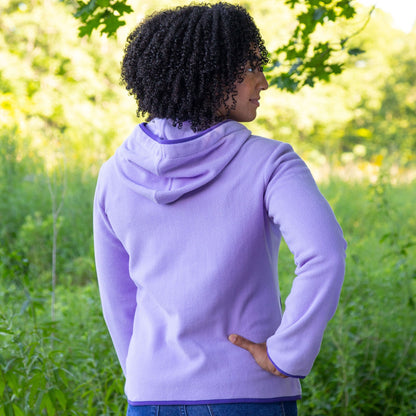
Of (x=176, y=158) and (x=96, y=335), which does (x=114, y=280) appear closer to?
(x=176, y=158)

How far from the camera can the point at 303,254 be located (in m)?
1.06

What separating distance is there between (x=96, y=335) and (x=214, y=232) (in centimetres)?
186

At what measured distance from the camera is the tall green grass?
2217mm

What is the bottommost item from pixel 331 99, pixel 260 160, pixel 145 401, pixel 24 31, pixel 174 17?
pixel 331 99

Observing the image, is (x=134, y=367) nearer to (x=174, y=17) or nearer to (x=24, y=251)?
(x=174, y=17)

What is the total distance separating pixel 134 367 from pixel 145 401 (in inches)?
3.2

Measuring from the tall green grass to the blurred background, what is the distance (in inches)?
0.5

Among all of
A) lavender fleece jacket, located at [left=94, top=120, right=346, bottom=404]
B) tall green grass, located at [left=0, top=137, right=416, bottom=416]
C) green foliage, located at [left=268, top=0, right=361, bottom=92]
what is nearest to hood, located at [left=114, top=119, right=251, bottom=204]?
lavender fleece jacket, located at [left=94, top=120, right=346, bottom=404]

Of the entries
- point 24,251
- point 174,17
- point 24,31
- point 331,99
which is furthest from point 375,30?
point 174,17

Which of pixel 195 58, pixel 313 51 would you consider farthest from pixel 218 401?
pixel 313 51

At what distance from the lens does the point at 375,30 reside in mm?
21766

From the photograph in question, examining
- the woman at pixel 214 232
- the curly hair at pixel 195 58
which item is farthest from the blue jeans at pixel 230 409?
the curly hair at pixel 195 58

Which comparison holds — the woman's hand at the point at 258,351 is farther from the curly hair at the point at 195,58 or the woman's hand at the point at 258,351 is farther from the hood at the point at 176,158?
the curly hair at the point at 195,58

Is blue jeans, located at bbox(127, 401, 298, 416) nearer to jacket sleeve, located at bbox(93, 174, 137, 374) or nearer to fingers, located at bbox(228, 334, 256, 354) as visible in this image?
fingers, located at bbox(228, 334, 256, 354)
